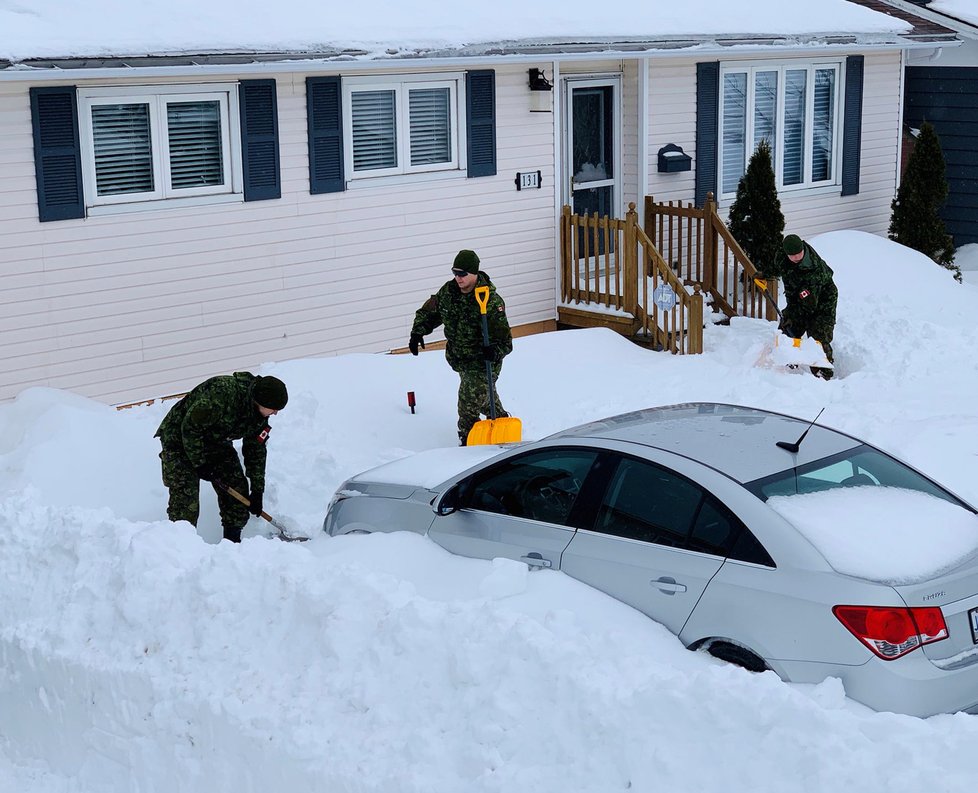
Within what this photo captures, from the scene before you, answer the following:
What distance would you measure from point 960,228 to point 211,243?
42.5ft

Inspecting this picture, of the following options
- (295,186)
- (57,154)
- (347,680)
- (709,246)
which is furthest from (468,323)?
(709,246)

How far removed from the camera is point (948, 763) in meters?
4.94

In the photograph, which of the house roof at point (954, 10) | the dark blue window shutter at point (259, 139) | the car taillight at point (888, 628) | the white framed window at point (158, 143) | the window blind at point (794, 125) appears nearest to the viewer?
the car taillight at point (888, 628)

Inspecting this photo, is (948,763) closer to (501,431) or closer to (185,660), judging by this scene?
(185,660)

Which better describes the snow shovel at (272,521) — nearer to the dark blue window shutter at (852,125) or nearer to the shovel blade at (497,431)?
the shovel blade at (497,431)

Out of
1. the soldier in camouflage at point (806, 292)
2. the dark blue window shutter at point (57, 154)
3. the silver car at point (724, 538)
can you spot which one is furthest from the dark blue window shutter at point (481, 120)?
the silver car at point (724, 538)

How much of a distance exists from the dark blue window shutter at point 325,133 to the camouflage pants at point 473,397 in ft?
10.2

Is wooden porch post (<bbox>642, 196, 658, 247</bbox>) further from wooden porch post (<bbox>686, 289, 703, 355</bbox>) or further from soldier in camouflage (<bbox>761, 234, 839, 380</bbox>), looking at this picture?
soldier in camouflage (<bbox>761, 234, 839, 380</bbox>)

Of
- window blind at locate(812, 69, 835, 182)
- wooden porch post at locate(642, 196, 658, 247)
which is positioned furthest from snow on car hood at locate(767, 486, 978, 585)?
window blind at locate(812, 69, 835, 182)

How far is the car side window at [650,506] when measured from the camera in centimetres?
637

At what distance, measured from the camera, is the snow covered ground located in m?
5.19

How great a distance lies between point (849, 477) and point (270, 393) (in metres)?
3.42

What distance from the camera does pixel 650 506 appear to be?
257 inches

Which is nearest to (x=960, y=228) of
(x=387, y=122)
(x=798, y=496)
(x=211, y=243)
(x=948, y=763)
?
(x=387, y=122)
